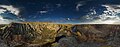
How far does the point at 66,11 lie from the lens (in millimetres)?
3225

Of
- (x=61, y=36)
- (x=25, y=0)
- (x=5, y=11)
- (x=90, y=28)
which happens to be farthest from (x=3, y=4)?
(x=90, y=28)

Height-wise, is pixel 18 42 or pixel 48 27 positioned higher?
pixel 48 27

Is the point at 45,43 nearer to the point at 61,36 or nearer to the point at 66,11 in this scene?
the point at 61,36

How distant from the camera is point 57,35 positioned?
3553 mm

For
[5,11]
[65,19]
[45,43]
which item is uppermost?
[5,11]

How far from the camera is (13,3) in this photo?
3125 millimetres

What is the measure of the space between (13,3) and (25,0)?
0.23 metres

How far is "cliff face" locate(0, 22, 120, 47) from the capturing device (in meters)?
3.48

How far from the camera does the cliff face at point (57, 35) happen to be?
348 centimetres

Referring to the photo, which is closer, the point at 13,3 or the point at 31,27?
the point at 13,3

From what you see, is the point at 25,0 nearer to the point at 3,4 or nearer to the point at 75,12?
the point at 3,4

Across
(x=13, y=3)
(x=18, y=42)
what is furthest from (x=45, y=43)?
(x=13, y=3)

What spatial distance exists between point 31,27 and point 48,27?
36cm

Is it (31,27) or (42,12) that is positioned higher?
(42,12)
